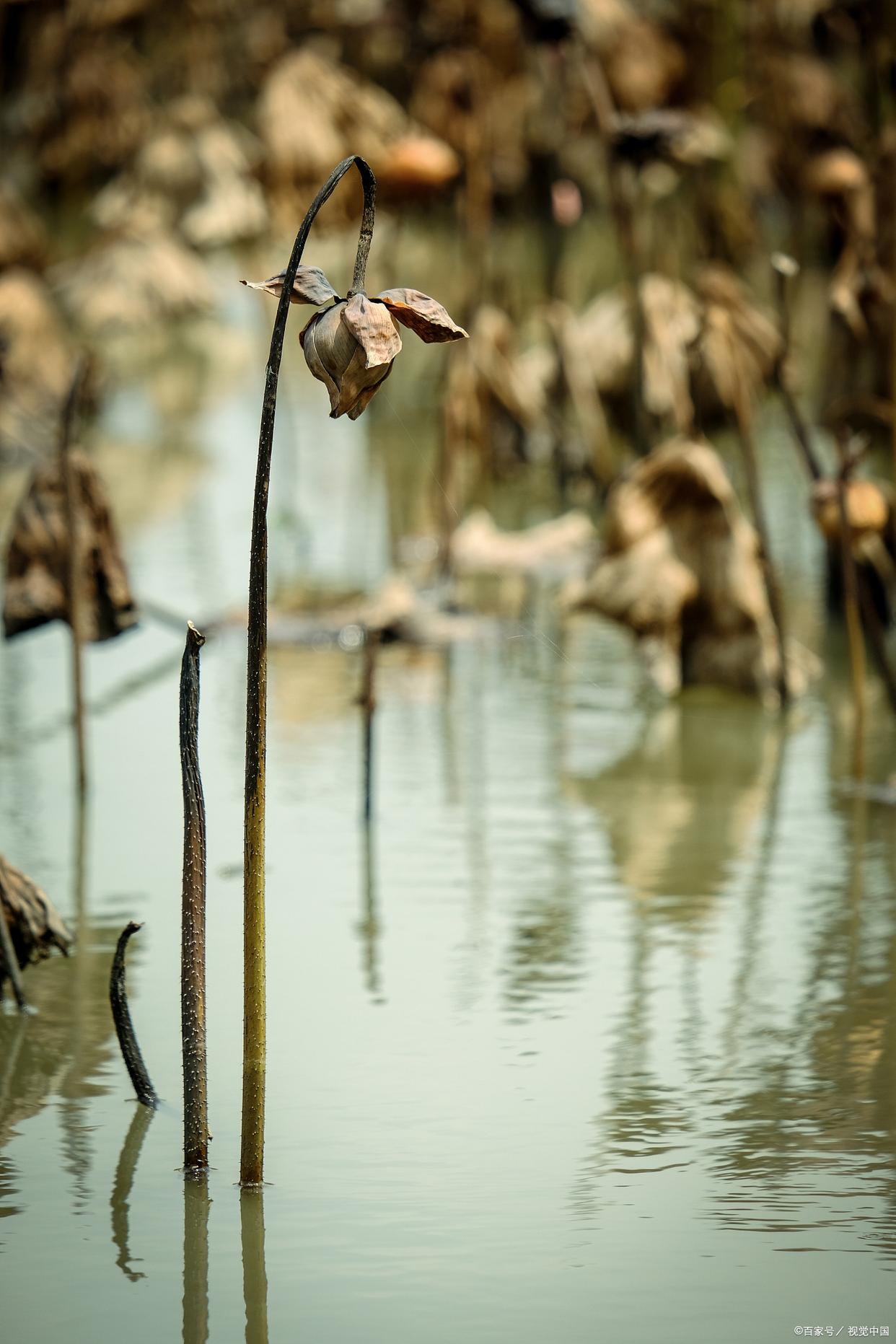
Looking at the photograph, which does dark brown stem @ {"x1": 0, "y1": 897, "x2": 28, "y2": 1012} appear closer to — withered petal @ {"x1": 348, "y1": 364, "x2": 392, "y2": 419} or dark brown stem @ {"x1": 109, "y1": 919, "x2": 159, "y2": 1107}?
dark brown stem @ {"x1": 109, "y1": 919, "x2": 159, "y2": 1107}

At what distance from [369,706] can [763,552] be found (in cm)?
111

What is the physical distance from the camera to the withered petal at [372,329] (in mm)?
1773

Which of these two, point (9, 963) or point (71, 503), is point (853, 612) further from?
point (9, 963)

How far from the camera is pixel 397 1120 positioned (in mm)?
2373

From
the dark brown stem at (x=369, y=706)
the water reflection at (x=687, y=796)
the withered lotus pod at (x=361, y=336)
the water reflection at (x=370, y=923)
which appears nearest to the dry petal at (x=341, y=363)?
the withered lotus pod at (x=361, y=336)

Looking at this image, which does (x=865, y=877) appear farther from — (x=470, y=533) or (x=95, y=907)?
(x=470, y=533)

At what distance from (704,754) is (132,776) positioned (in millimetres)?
1020

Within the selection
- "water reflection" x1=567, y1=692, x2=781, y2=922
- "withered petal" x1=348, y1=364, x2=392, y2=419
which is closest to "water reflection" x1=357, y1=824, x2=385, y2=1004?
"water reflection" x1=567, y1=692, x2=781, y2=922

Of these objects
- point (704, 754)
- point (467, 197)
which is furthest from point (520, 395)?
point (704, 754)

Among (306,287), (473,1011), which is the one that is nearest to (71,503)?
(473,1011)

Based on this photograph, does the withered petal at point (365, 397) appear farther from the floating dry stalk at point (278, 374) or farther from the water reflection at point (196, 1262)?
the water reflection at point (196, 1262)

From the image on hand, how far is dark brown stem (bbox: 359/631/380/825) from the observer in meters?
3.42

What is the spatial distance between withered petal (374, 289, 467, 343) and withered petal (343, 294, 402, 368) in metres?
0.02

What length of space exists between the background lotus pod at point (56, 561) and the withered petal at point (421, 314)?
1.65m
